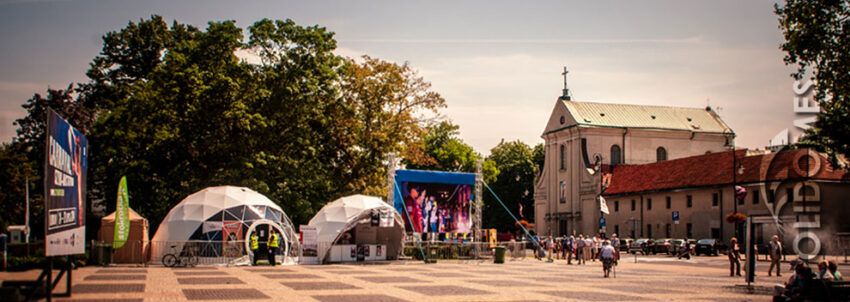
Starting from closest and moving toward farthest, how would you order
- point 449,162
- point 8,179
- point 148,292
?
1. point 148,292
2. point 8,179
3. point 449,162

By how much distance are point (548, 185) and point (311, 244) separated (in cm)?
5369

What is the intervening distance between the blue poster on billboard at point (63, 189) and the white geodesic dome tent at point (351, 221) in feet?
64.4

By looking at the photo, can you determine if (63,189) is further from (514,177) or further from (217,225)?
(514,177)

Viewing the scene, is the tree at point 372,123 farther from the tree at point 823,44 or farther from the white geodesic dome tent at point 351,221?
the tree at point 823,44

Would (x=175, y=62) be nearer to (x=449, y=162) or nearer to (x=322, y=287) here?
(x=322, y=287)

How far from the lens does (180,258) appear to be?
104 feet

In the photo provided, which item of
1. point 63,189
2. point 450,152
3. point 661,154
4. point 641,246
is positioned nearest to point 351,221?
point 63,189

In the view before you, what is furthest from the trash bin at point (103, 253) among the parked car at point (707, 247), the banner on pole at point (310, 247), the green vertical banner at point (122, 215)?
the parked car at point (707, 247)

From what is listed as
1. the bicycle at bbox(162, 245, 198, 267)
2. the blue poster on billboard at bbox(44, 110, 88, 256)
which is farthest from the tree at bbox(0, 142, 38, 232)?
the blue poster on billboard at bbox(44, 110, 88, 256)

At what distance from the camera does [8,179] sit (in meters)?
52.6

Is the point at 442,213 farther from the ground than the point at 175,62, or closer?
closer

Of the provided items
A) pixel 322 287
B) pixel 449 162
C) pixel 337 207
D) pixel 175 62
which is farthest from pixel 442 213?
pixel 449 162

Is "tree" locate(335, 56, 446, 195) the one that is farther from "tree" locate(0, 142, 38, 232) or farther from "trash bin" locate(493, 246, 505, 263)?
"tree" locate(0, 142, 38, 232)

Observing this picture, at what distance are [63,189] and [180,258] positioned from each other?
17.8 meters
